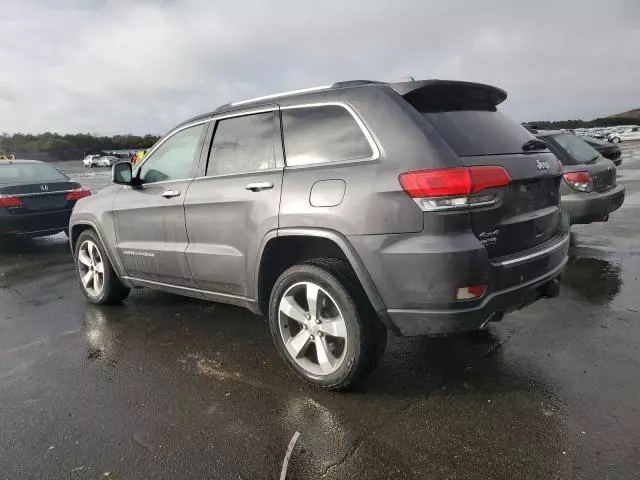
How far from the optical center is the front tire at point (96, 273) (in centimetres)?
503

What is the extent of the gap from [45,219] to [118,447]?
675cm

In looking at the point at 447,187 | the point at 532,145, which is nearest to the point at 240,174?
the point at 447,187

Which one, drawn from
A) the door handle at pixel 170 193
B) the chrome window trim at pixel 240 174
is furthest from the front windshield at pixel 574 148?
the door handle at pixel 170 193

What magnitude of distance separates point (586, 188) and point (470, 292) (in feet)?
14.0

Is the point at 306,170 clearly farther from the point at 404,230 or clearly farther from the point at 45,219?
the point at 45,219

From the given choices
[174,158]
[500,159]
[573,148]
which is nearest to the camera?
[500,159]

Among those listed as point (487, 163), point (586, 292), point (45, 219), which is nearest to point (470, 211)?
point (487, 163)

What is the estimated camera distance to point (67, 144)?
257ft

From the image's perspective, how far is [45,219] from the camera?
830cm

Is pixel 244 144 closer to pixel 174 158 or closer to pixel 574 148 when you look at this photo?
pixel 174 158

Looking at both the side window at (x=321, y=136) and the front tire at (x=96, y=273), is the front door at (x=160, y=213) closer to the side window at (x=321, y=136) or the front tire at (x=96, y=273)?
the front tire at (x=96, y=273)

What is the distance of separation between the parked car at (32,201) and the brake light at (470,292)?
765cm

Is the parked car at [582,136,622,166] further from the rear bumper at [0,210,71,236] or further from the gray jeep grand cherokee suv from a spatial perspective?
the rear bumper at [0,210,71,236]

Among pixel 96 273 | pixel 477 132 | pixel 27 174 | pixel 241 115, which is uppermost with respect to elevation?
pixel 241 115
